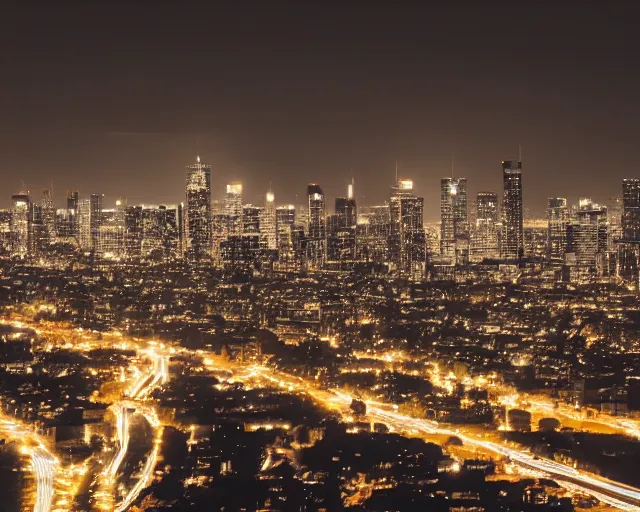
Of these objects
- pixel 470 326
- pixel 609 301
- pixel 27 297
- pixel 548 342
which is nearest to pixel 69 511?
pixel 548 342

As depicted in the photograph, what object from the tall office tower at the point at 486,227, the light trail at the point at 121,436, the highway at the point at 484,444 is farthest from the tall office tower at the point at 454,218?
the light trail at the point at 121,436

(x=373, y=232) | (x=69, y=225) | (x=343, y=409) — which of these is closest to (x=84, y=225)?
(x=69, y=225)

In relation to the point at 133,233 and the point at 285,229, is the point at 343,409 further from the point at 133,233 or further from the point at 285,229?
the point at 133,233

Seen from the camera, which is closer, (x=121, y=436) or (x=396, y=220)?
(x=121, y=436)

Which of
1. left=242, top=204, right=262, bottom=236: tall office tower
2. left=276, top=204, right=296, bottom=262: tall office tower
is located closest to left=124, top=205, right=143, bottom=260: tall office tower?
left=242, top=204, right=262, bottom=236: tall office tower

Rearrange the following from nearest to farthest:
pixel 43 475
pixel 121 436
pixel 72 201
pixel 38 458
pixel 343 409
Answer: pixel 43 475, pixel 38 458, pixel 121 436, pixel 343 409, pixel 72 201
